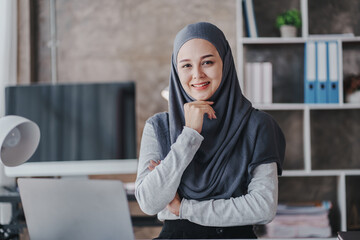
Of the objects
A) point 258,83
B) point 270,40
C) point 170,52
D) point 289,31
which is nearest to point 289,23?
point 289,31

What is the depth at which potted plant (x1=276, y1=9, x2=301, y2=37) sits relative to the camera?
283cm

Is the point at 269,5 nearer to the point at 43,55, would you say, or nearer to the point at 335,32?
the point at 335,32

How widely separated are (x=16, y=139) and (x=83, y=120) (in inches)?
55.8

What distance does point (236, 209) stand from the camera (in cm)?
119

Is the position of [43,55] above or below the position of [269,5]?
below

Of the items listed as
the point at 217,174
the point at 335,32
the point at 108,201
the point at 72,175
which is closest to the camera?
the point at 108,201

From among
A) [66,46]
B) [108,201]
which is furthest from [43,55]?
[108,201]

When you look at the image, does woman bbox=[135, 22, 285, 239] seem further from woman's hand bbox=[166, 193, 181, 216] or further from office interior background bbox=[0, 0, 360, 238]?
office interior background bbox=[0, 0, 360, 238]

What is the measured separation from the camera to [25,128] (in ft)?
4.23

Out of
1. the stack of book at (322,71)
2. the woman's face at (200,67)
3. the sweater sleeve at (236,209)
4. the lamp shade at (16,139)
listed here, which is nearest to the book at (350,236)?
the sweater sleeve at (236,209)

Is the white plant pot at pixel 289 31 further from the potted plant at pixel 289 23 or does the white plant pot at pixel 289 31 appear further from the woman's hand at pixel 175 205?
the woman's hand at pixel 175 205

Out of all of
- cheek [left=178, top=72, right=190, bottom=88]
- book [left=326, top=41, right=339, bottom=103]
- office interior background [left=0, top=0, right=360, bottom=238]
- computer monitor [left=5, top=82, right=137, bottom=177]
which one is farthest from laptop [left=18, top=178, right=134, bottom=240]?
book [left=326, top=41, right=339, bottom=103]

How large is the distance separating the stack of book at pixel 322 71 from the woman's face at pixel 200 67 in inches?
64.1

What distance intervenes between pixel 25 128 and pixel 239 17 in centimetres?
187
